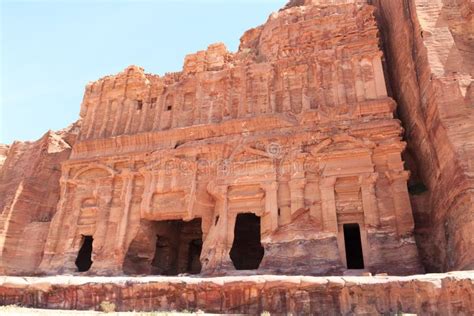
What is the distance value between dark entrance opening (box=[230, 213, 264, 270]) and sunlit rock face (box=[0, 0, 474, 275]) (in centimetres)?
6

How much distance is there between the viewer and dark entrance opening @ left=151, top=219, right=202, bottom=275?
696 inches

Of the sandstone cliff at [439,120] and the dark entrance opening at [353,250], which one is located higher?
the sandstone cliff at [439,120]

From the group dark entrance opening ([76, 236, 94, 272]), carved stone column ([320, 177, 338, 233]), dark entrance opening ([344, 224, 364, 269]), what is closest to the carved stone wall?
carved stone column ([320, 177, 338, 233])

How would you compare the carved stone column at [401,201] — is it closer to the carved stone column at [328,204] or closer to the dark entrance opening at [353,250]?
the carved stone column at [328,204]

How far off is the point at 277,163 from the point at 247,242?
Result: 510cm

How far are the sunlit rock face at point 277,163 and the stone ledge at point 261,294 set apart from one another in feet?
8.84

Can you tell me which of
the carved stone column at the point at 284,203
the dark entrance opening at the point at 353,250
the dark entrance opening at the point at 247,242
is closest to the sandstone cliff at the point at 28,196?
the dark entrance opening at the point at 247,242

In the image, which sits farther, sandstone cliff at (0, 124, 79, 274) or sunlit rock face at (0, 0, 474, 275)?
sandstone cliff at (0, 124, 79, 274)

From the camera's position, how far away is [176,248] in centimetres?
1884

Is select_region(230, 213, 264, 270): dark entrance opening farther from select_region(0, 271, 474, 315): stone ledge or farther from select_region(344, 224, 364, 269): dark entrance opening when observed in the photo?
select_region(0, 271, 474, 315): stone ledge

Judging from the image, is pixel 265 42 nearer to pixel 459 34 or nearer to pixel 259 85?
pixel 259 85

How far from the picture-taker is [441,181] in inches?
497

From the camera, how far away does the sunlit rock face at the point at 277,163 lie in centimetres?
1298

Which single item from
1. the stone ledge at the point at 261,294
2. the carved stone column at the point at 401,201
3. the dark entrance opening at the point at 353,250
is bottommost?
the stone ledge at the point at 261,294
